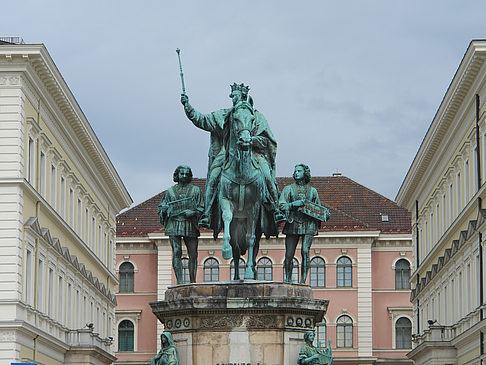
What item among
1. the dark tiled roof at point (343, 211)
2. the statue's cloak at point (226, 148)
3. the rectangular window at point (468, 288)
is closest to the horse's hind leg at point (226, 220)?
the statue's cloak at point (226, 148)

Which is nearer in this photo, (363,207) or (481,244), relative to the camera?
(481,244)

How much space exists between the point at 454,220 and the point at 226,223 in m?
37.6

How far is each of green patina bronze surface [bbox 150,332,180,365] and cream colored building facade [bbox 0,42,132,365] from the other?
25.2 meters

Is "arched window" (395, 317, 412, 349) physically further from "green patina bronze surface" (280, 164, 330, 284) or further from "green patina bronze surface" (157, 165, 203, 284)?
"green patina bronze surface" (157, 165, 203, 284)

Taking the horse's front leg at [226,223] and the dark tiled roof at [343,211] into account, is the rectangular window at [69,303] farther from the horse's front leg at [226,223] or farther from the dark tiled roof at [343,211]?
the horse's front leg at [226,223]

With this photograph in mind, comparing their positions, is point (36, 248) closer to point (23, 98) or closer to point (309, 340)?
point (23, 98)

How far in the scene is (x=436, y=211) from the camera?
64438 millimetres

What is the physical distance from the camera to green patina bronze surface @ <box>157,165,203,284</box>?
21094 millimetres

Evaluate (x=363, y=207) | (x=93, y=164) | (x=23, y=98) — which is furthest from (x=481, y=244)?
(x=363, y=207)

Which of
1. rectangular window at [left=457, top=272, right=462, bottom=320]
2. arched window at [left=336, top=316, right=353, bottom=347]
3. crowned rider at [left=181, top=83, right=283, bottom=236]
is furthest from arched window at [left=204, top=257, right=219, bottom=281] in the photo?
crowned rider at [left=181, top=83, right=283, bottom=236]

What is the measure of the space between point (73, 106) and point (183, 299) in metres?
35.8

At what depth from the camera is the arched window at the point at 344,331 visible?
270 feet

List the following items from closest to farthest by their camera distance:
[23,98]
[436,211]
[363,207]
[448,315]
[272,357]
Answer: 1. [272,357]
2. [23,98]
3. [448,315]
4. [436,211]
5. [363,207]

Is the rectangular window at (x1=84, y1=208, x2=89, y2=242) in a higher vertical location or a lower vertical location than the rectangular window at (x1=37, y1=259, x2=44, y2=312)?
higher
